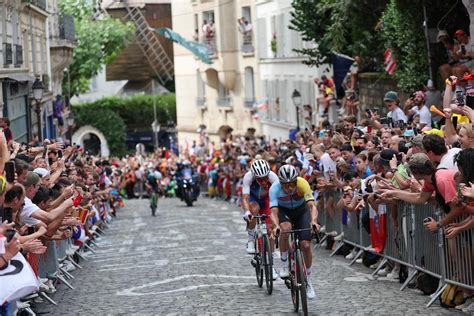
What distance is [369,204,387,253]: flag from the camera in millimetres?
17844

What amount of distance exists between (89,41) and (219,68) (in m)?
10.4

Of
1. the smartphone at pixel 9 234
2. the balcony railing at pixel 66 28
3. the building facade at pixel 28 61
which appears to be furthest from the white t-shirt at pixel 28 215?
the balcony railing at pixel 66 28

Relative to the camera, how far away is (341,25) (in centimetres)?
3328

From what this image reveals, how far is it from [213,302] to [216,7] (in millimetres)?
51172

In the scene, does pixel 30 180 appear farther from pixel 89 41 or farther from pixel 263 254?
pixel 89 41

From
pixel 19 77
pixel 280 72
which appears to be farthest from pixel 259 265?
pixel 280 72

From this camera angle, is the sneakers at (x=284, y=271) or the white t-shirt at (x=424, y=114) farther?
the white t-shirt at (x=424, y=114)

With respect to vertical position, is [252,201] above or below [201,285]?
above

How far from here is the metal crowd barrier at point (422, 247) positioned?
44.9 feet

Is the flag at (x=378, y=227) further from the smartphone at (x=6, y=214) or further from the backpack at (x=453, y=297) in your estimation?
the smartphone at (x=6, y=214)

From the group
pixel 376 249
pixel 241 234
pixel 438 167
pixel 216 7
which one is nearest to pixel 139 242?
pixel 241 234

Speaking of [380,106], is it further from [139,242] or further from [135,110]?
[135,110]

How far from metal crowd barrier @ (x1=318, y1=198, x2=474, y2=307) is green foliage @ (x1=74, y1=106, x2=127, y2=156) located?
211 feet

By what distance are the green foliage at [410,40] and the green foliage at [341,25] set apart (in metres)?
2.68
